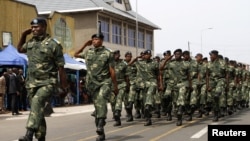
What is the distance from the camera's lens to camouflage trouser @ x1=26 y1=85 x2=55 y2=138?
709 cm

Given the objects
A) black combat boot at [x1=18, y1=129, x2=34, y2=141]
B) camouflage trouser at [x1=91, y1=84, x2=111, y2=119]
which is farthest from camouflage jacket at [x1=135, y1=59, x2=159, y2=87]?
black combat boot at [x1=18, y1=129, x2=34, y2=141]

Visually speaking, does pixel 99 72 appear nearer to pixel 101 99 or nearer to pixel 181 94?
pixel 101 99

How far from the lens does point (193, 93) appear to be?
13.2 m

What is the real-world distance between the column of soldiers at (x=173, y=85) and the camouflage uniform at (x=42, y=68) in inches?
179

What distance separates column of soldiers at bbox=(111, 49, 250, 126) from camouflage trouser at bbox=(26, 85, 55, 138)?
182 inches

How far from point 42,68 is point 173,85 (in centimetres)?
615

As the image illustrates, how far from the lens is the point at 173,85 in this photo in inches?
511

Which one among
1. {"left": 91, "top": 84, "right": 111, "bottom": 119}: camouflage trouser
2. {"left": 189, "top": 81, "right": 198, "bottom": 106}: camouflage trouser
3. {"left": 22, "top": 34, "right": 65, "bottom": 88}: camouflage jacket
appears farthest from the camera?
{"left": 189, "top": 81, "right": 198, "bottom": 106}: camouflage trouser

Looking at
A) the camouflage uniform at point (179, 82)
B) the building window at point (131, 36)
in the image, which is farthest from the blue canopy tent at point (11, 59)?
the building window at point (131, 36)

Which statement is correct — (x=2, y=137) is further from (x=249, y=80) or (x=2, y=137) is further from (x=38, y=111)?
(x=249, y=80)

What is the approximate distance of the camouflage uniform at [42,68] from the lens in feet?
24.0

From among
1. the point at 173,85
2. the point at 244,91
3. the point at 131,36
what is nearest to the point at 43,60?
the point at 173,85

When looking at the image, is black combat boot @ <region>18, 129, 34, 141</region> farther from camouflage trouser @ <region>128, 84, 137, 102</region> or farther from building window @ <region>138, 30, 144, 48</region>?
building window @ <region>138, 30, 144, 48</region>

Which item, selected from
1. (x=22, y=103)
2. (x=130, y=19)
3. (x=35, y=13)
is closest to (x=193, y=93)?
(x=22, y=103)
